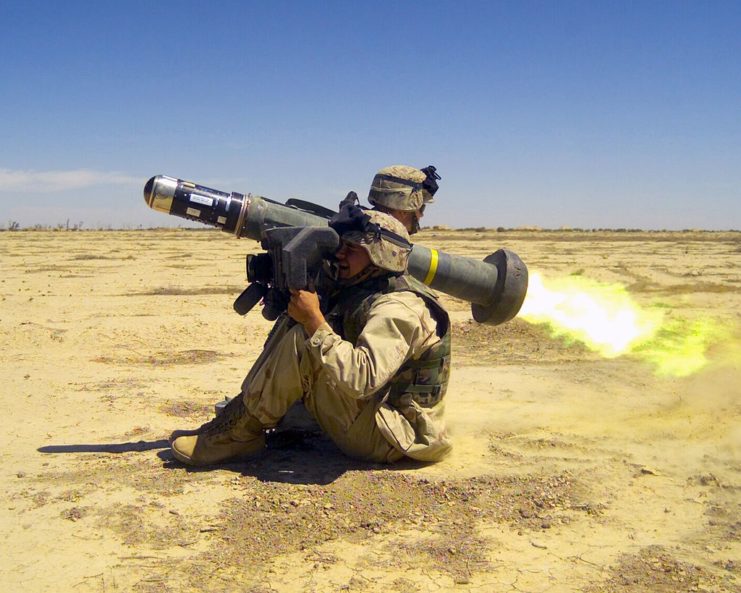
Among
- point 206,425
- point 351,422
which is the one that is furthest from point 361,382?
point 206,425

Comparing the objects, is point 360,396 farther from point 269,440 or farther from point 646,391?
point 646,391

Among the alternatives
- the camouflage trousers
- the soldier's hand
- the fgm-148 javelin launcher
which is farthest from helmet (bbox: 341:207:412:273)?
the fgm-148 javelin launcher

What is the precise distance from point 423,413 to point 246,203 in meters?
1.82

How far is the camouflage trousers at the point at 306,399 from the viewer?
169 inches

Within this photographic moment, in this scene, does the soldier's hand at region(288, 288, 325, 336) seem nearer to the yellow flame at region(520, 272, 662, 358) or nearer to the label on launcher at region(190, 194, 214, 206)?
the label on launcher at region(190, 194, 214, 206)

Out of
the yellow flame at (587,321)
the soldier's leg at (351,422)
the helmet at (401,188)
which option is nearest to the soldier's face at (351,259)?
the soldier's leg at (351,422)

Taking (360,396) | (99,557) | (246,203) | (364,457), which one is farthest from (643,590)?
(246,203)

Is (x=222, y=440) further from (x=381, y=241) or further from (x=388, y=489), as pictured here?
(x=381, y=241)

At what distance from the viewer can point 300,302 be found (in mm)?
4074

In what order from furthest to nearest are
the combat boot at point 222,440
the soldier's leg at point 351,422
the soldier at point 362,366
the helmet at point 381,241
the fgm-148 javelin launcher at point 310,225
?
the fgm-148 javelin launcher at point 310,225 → the combat boot at point 222,440 → the soldier's leg at point 351,422 → the helmet at point 381,241 → the soldier at point 362,366

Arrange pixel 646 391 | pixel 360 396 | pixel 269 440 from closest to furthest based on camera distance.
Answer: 1. pixel 360 396
2. pixel 269 440
3. pixel 646 391

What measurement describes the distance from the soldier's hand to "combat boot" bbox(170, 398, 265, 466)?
0.74m

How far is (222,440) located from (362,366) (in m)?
1.13

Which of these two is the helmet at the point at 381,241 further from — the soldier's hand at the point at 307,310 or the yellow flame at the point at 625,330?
the yellow flame at the point at 625,330
